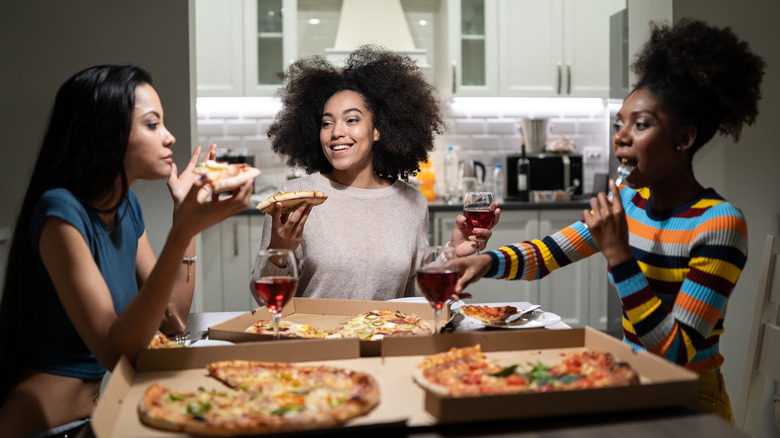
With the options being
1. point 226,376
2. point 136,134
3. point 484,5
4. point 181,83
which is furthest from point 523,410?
point 484,5

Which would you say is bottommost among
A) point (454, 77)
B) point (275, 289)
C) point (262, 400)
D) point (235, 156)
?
point (262, 400)

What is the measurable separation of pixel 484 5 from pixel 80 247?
156 inches

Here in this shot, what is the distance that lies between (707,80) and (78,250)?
54.3 inches

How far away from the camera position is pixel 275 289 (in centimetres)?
133

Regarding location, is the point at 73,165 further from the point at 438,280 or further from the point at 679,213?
the point at 679,213

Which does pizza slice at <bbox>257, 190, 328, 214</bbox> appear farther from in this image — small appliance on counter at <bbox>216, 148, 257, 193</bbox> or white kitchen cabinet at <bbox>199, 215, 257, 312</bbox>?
small appliance on counter at <bbox>216, 148, 257, 193</bbox>

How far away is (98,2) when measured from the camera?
2721 mm

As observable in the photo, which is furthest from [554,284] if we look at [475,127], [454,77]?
[454,77]

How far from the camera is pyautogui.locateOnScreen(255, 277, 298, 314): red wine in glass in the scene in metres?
1.32

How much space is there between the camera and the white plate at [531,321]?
1.64m

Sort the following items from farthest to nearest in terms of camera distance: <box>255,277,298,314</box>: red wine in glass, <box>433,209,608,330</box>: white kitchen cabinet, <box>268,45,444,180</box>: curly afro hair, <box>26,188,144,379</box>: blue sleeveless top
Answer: <box>433,209,608,330</box>: white kitchen cabinet → <box>268,45,444,180</box>: curly afro hair → <box>26,188,144,379</box>: blue sleeveless top → <box>255,277,298,314</box>: red wine in glass

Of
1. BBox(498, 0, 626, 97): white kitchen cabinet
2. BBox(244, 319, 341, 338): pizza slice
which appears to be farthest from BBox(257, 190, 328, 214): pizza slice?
BBox(498, 0, 626, 97): white kitchen cabinet

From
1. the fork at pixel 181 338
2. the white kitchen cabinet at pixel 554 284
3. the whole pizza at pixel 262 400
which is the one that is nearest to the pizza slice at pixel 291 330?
the fork at pixel 181 338

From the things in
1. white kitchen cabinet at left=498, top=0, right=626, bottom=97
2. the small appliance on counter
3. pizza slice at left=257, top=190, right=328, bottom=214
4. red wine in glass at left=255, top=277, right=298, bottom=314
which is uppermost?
white kitchen cabinet at left=498, top=0, right=626, bottom=97
